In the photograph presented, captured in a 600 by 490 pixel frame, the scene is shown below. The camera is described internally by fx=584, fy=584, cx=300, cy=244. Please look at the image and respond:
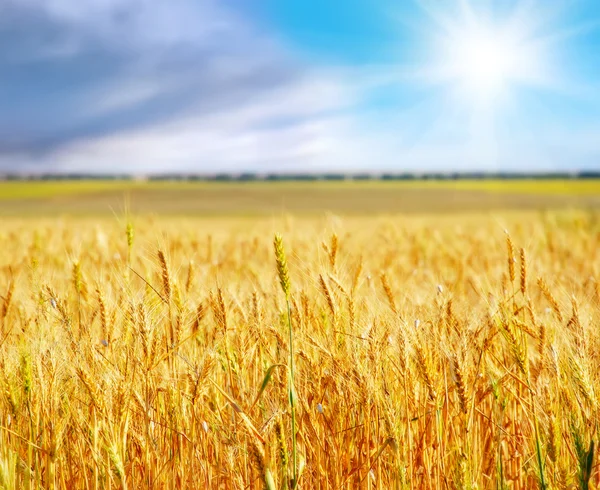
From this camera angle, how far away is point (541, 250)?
8734 mm

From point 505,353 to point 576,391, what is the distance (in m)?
0.81

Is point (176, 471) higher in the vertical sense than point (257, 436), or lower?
lower

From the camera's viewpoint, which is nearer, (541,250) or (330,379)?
(330,379)

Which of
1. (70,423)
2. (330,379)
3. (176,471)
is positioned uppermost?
(330,379)

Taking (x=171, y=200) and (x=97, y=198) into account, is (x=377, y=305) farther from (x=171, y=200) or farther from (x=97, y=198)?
(x=97, y=198)

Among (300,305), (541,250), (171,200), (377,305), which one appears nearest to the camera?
(377,305)

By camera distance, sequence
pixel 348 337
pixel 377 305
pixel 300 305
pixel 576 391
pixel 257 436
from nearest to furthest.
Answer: pixel 257 436
pixel 576 391
pixel 348 337
pixel 377 305
pixel 300 305

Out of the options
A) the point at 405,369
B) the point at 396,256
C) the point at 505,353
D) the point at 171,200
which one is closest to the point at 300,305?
the point at 405,369

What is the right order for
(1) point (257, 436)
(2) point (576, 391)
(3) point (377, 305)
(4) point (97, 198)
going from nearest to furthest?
(1) point (257, 436) → (2) point (576, 391) → (3) point (377, 305) → (4) point (97, 198)

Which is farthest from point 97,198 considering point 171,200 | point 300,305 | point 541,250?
point 300,305

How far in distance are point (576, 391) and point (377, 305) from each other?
866 millimetres

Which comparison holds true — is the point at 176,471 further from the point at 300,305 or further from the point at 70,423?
the point at 300,305

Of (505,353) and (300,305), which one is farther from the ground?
(300,305)

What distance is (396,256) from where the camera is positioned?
7.47m
